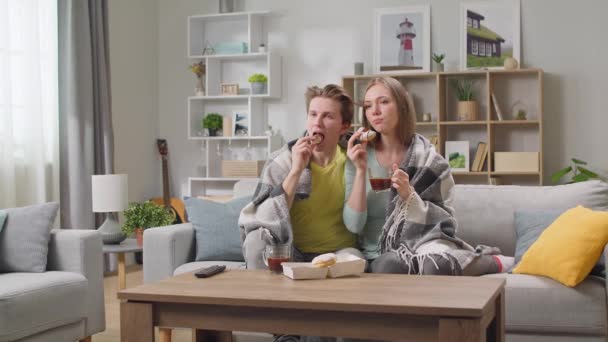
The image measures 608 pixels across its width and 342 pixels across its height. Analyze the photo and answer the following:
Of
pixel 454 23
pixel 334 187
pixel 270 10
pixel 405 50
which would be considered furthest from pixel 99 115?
pixel 334 187

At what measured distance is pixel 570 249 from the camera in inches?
117

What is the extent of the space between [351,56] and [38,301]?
3.92 metres

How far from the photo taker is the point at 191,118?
683 centimetres

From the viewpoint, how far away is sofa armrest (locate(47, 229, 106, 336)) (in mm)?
3627

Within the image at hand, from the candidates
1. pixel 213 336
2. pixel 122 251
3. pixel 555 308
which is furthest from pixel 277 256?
pixel 122 251

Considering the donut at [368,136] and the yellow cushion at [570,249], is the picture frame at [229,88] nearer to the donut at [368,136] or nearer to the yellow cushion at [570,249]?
the donut at [368,136]

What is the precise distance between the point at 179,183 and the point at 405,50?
2349 mm

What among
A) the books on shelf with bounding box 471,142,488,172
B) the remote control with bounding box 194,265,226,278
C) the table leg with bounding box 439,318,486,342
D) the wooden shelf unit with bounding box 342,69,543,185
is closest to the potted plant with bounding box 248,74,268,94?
the wooden shelf unit with bounding box 342,69,543,185

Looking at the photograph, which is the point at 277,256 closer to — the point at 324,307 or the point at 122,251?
the point at 324,307

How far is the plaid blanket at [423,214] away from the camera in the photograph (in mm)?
3016

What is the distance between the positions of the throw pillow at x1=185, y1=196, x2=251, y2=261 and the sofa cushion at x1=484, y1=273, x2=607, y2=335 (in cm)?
134

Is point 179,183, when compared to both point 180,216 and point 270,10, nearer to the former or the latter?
point 180,216

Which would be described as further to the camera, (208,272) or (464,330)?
(208,272)

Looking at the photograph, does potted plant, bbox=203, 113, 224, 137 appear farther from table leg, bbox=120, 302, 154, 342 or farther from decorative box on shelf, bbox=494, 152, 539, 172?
table leg, bbox=120, 302, 154, 342
